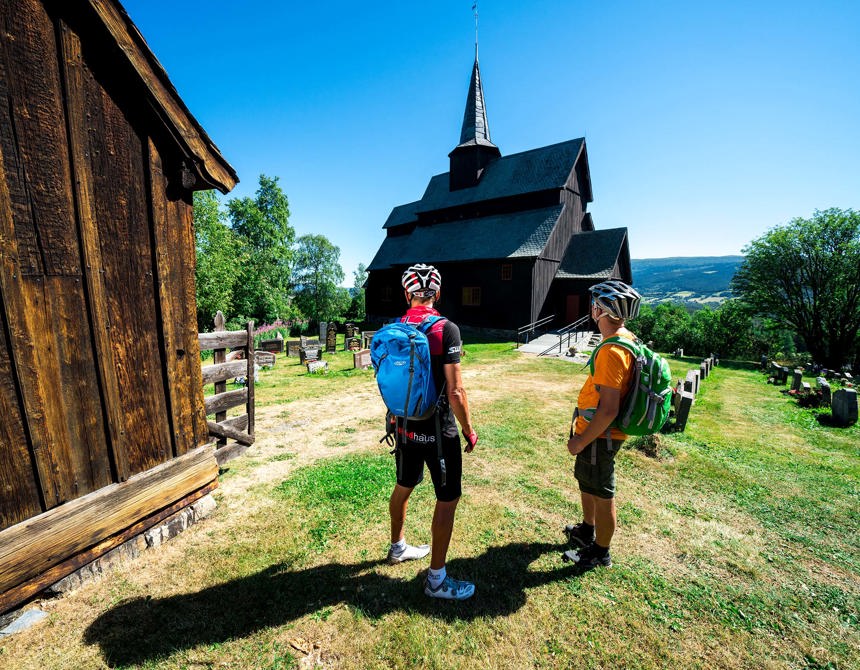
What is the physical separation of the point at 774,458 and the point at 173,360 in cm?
885

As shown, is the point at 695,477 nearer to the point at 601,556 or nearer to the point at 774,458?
the point at 774,458

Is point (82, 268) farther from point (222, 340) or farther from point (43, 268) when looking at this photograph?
point (222, 340)

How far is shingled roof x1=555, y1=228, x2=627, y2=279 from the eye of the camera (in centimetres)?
2052

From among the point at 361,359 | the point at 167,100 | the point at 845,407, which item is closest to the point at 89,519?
the point at 167,100

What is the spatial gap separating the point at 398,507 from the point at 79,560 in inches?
104

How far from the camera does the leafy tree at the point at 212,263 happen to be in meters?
25.7

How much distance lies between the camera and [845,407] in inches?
290

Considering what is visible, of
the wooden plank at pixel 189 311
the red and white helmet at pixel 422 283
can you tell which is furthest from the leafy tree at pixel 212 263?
the red and white helmet at pixel 422 283

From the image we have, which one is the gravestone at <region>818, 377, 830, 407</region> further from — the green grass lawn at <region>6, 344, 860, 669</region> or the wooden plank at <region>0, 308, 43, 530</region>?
the wooden plank at <region>0, 308, 43, 530</region>

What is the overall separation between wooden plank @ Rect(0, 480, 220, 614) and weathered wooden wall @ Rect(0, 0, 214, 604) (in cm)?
12

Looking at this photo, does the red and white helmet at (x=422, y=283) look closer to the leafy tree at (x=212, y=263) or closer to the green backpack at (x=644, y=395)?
the green backpack at (x=644, y=395)

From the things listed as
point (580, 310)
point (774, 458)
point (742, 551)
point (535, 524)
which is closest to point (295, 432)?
point (535, 524)

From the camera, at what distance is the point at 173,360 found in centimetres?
353

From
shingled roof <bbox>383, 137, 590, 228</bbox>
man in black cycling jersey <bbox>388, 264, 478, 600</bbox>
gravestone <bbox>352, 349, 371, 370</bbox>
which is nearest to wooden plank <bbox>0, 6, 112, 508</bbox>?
man in black cycling jersey <bbox>388, 264, 478, 600</bbox>
